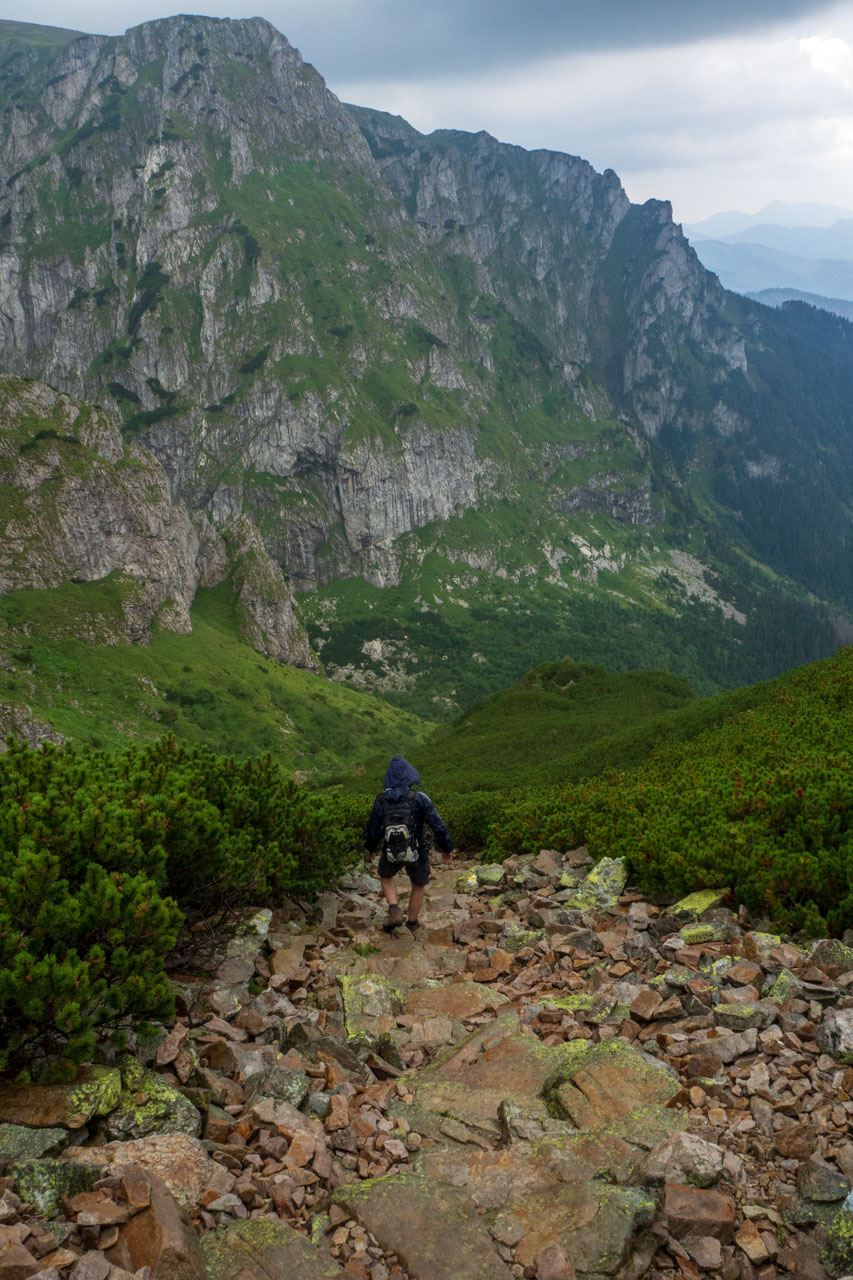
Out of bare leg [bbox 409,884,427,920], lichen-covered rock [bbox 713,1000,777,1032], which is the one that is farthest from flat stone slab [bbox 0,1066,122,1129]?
bare leg [bbox 409,884,427,920]

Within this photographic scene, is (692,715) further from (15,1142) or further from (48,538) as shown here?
(48,538)

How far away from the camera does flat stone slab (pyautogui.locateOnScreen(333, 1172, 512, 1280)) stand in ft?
19.3

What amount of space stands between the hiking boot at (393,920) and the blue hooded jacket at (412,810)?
1222 millimetres

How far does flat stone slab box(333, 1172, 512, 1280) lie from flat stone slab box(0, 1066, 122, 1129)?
246 cm

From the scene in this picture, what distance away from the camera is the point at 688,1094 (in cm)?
778

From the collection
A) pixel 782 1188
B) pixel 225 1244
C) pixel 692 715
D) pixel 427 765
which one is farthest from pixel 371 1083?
pixel 427 765

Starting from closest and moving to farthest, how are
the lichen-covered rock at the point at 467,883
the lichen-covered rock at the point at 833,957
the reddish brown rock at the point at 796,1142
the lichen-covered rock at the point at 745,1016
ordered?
the reddish brown rock at the point at 796,1142 → the lichen-covered rock at the point at 745,1016 → the lichen-covered rock at the point at 833,957 → the lichen-covered rock at the point at 467,883

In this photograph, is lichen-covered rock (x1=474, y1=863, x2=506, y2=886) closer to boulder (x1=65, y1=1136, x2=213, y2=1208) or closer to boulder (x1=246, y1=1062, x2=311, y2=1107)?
boulder (x1=246, y1=1062, x2=311, y2=1107)

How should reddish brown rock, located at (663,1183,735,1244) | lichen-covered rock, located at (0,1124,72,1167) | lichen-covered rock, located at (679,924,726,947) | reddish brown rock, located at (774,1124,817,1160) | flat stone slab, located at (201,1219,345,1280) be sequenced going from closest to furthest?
flat stone slab, located at (201,1219,345,1280), reddish brown rock, located at (663,1183,735,1244), lichen-covered rock, located at (0,1124,72,1167), reddish brown rock, located at (774,1124,817,1160), lichen-covered rock, located at (679,924,726,947)

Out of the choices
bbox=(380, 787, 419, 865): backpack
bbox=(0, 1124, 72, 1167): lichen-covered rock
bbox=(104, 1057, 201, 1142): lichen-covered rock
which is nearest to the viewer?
bbox=(0, 1124, 72, 1167): lichen-covered rock

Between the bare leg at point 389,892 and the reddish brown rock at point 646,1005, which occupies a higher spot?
the reddish brown rock at point 646,1005

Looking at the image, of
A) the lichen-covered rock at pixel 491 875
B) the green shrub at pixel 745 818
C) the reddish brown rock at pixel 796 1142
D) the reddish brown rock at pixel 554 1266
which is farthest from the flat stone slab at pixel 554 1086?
the lichen-covered rock at pixel 491 875

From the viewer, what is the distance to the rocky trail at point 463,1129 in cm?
586

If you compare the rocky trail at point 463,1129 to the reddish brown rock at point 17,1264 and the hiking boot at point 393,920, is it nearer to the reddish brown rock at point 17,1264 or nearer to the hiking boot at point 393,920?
the reddish brown rock at point 17,1264
